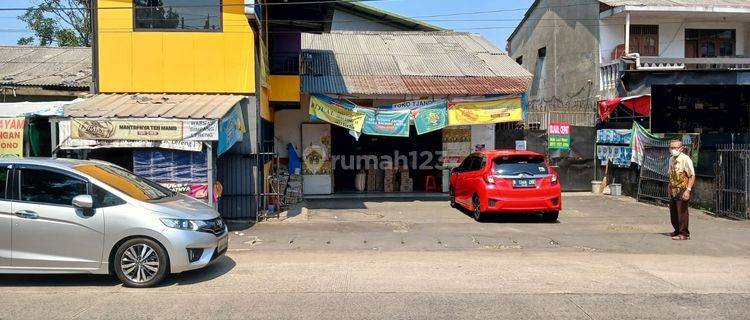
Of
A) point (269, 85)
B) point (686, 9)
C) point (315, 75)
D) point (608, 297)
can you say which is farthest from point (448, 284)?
point (686, 9)

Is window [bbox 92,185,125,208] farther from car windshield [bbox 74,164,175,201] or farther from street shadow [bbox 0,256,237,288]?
street shadow [bbox 0,256,237,288]

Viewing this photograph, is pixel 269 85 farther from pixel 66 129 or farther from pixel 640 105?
pixel 640 105

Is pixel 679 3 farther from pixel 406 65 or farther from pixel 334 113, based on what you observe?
pixel 334 113

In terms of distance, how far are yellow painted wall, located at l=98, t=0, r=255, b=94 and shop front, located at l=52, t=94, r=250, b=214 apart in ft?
1.64

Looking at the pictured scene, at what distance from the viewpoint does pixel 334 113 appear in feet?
50.1

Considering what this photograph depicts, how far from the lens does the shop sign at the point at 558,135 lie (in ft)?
59.1

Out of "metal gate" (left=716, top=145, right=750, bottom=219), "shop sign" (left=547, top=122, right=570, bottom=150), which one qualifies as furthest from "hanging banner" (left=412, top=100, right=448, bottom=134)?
"metal gate" (left=716, top=145, right=750, bottom=219)

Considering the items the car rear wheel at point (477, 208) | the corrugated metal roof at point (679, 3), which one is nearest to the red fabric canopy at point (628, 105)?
the corrugated metal roof at point (679, 3)

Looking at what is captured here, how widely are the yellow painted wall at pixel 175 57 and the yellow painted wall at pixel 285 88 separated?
2.68m

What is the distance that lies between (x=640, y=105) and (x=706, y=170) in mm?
4561

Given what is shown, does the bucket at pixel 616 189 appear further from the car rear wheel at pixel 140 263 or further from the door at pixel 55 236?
the door at pixel 55 236

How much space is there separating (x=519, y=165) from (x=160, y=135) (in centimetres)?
716

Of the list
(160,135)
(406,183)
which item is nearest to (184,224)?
(160,135)

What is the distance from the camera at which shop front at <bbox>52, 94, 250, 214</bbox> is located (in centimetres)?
1021
